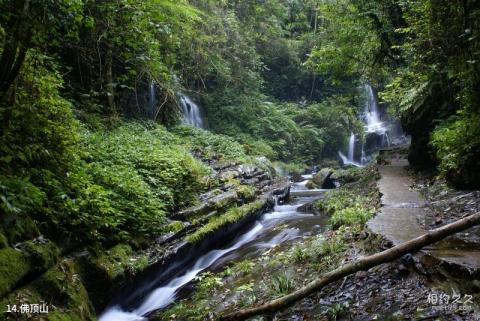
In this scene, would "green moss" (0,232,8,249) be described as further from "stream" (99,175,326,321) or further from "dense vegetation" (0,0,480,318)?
"stream" (99,175,326,321)

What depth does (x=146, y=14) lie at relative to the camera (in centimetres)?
757

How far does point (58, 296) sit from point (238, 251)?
5.23 m

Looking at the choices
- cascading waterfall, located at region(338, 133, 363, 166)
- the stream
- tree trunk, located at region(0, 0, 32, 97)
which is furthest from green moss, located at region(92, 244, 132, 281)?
cascading waterfall, located at region(338, 133, 363, 166)

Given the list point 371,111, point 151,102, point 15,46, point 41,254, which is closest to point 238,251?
point 41,254

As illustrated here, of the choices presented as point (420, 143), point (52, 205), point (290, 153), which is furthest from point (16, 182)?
point (290, 153)

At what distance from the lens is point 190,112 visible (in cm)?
1972

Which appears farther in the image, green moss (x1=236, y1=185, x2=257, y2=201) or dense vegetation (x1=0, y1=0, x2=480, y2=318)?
green moss (x1=236, y1=185, x2=257, y2=201)

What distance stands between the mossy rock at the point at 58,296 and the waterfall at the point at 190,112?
1380 centimetres

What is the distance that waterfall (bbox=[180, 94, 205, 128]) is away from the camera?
1909 centimetres

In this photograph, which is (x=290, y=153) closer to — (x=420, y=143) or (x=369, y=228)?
(x=420, y=143)

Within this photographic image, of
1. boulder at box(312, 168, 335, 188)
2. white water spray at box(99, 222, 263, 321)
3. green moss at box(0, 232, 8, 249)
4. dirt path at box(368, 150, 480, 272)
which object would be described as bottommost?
white water spray at box(99, 222, 263, 321)

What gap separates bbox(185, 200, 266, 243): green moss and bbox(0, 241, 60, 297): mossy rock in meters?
3.68

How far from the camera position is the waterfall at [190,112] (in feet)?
62.6

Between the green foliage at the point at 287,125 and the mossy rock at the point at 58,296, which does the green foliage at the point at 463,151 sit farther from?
the green foliage at the point at 287,125
